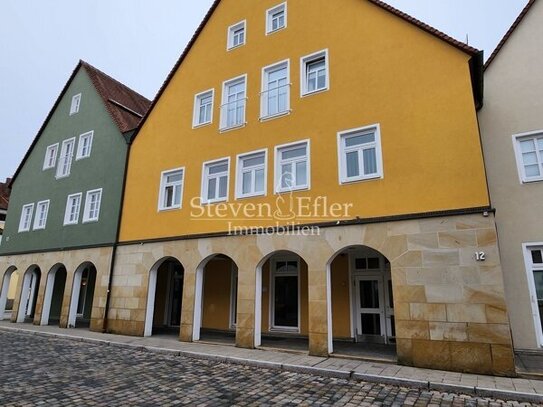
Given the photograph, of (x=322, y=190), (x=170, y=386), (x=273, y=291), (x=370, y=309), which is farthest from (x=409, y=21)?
(x=170, y=386)

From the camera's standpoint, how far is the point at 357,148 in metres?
10.3

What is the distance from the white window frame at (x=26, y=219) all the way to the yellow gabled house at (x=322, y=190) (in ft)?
27.3

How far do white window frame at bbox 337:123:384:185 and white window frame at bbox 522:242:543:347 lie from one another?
478 centimetres

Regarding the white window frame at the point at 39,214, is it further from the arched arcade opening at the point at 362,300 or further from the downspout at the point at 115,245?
the arched arcade opening at the point at 362,300

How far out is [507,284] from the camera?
33.9ft

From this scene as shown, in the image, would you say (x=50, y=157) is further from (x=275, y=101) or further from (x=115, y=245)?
(x=275, y=101)

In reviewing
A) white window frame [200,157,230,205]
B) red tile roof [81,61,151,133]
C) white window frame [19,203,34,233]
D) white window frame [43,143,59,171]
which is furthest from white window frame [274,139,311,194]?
white window frame [19,203,34,233]

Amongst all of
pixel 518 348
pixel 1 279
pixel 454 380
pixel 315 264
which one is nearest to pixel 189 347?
pixel 315 264

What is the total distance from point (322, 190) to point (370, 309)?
4.36 metres

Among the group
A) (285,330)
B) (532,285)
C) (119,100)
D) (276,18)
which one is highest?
(119,100)

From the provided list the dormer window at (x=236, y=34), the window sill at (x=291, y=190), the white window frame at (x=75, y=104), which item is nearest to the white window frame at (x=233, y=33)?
the dormer window at (x=236, y=34)

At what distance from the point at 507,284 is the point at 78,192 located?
17.7 metres

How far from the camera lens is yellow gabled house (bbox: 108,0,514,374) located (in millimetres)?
8359

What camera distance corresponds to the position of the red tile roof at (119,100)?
1805 cm
